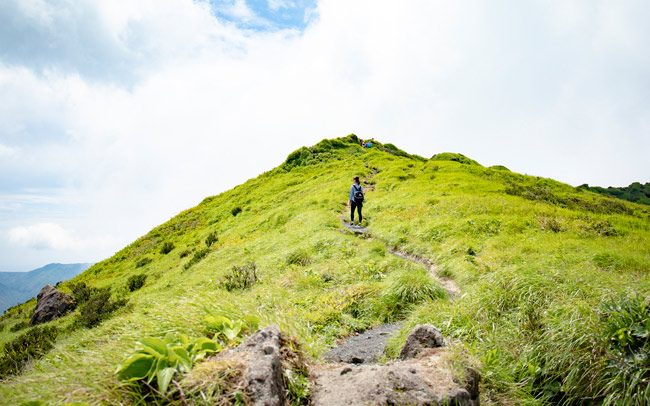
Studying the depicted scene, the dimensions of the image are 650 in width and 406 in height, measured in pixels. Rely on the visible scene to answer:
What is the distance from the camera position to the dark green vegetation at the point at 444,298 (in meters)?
4.08

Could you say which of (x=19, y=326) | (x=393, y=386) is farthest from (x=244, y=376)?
(x=19, y=326)

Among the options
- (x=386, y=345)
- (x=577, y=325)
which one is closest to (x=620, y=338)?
(x=577, y=325)

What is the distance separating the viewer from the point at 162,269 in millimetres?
25562

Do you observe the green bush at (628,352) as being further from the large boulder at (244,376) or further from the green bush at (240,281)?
the green bush at (240,281)

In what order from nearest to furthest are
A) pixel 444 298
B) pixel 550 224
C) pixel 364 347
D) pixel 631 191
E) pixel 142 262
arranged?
pixel 364 347, pixel 444 298, pixel 550 224, pixel 142 262, pixel 631 191

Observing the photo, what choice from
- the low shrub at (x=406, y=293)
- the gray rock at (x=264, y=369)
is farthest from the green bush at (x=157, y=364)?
the low shrub at (x=406, y=293)

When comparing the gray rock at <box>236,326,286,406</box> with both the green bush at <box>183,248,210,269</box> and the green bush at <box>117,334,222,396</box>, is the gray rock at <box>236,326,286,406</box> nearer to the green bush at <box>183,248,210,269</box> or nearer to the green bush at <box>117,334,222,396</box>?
the green bush at <box>117,334,222,396</box>

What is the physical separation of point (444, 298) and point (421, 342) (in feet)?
12.3

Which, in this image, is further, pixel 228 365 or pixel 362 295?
pixel 362 295

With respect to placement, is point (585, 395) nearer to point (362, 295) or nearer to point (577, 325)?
point (577, 325)

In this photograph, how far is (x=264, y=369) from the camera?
342 cm

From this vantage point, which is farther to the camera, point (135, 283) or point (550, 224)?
point (135, 283)

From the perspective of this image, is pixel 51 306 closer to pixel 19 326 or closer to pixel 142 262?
pixel 19 326

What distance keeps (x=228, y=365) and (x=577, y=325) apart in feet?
15.7
